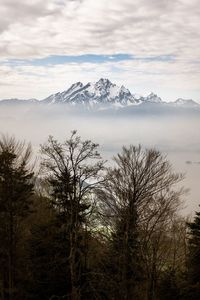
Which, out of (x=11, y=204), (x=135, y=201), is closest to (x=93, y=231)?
(x=135, y=201)

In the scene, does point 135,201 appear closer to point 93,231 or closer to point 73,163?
point 93,231

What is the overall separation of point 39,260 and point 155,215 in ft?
24.0

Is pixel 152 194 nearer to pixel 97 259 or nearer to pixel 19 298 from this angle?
pixel 97 259

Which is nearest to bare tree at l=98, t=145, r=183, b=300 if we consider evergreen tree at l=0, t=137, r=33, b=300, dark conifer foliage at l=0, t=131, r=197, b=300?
dark conifer foliage at l=0, t=131, r=197, b=300

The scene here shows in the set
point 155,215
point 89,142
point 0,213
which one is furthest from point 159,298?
point 89,142

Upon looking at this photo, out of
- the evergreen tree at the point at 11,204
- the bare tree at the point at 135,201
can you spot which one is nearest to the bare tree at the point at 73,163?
the evergreen tree at the point at 11,204

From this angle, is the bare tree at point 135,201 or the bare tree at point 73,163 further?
the bare tree at point 135,201

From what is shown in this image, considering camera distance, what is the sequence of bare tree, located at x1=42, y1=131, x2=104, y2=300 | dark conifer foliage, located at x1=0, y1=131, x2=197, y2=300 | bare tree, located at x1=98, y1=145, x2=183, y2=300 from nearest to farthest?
bare tree, located at x1=42, y1=131, x2=104, y2=300 → dark conifer foliage, located at x1=0, y1=131, x2=197, y2=300 → bare tree, located at x1=98, y1=145, x2=183, y2=300

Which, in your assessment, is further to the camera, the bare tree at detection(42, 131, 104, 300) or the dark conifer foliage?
the dark conifer foliage

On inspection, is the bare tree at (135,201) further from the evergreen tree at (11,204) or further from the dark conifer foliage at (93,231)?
the evergreen tree at (11,204)

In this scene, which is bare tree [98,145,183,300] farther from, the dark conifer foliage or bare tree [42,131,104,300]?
bare tree [42,131,104,300]

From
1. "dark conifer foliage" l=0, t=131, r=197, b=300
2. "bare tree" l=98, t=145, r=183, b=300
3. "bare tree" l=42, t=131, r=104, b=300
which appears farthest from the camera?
"bare tree" l=98, t=145, r=183, b=300

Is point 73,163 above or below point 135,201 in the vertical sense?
above

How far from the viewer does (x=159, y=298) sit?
Result: 31312 millimetres
